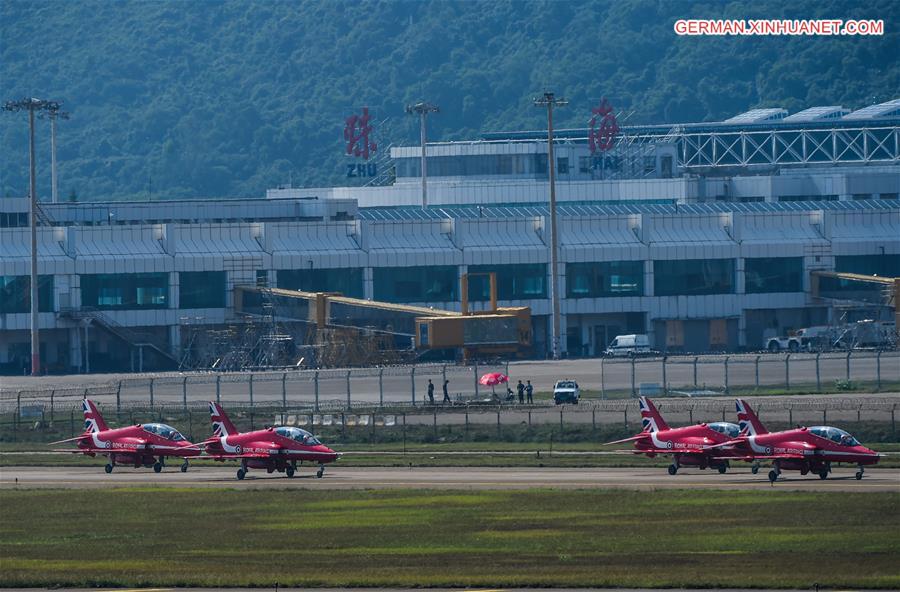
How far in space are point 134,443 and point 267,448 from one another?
7930 millimetres

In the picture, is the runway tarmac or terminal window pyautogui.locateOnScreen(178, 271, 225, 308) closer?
the runway tarmac

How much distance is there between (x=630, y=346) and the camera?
153625 mm

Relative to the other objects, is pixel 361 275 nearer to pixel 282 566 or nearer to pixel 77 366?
pixel 77 366

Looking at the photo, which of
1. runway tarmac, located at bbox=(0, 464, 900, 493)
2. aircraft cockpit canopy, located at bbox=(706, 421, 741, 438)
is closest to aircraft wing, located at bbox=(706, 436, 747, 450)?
aircraft cockpit canopy, located at bbox=(706, 421, 741, 438)

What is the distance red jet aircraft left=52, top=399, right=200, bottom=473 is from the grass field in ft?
31.6

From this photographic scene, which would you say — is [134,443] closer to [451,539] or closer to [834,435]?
[451,539]

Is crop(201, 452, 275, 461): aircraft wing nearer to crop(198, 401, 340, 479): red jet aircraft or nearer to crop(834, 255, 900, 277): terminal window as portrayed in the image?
crop(198, 401, 340, 479): red jet aircraft

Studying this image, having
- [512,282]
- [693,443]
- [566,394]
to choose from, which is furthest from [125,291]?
[693,443]

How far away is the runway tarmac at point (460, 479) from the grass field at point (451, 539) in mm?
2777

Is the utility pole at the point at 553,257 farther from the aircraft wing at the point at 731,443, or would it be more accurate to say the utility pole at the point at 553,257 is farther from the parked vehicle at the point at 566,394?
the aircraft wing at the point at 731,443

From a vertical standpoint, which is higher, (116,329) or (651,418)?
(116,329)

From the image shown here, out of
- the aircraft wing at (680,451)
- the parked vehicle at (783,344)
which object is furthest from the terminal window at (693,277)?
the aircraft wing at (680,451)

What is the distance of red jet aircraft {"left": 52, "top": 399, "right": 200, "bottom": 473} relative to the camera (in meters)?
82.8

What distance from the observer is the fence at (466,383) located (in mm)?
108125
